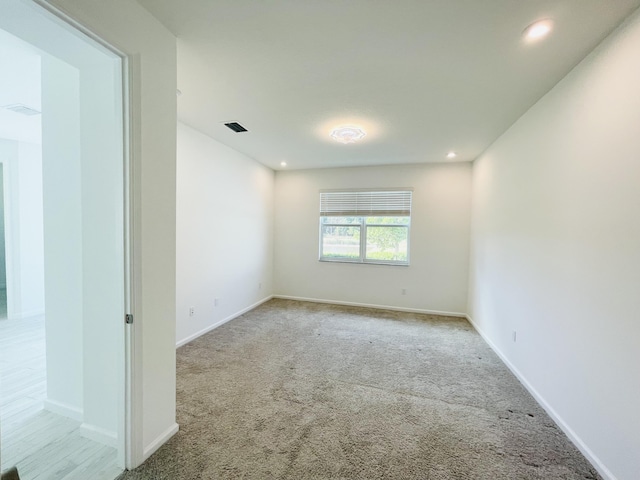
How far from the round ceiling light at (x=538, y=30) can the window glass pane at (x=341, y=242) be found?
12.4ft

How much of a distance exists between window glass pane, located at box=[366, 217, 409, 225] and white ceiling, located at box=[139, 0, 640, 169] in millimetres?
1914

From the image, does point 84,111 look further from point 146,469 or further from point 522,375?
point 522,375

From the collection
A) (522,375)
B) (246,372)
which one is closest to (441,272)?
(522,375)

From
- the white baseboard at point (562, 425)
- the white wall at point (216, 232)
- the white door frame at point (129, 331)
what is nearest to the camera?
the white door frame at point (129, 331)

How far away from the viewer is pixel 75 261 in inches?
74.3

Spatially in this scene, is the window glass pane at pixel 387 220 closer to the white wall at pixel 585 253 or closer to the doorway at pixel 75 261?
the white wall at pixel 585 253

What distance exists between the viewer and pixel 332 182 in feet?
17.2

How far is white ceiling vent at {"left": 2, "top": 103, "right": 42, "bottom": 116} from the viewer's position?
2.87 metres

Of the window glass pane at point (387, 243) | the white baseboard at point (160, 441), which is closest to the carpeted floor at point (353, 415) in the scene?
the white baseboard at point (160, 441)

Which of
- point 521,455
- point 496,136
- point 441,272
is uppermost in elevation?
point 496,136

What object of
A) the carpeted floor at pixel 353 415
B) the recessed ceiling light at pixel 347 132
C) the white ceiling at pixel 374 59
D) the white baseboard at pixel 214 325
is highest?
the white ceiling at pixel 374 59

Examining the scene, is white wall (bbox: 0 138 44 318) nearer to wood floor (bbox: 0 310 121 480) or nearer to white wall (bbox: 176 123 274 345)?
wood floor (bbox: 0 310 121 480)

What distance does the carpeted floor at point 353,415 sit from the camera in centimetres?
161

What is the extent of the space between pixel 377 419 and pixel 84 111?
9.74ft
